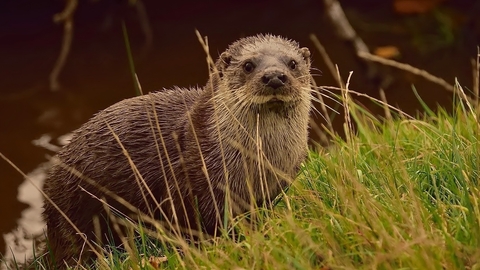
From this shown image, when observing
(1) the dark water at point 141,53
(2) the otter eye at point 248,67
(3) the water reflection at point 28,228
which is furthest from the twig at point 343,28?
(2) the otter eye at point 248,67

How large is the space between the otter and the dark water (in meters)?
1.57

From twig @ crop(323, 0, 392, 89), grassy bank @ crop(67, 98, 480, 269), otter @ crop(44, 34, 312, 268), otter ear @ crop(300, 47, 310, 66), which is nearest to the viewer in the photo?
grassy bank @ crop(67, 98, 480, 269)

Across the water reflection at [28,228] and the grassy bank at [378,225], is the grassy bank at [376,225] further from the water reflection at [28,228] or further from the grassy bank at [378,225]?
the water reflection at [28,228]

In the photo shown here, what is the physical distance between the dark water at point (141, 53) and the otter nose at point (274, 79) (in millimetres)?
2533

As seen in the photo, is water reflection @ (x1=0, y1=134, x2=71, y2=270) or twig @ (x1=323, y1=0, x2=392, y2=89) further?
twig @ (x1=323, y1=0, x2=392, y2=89)

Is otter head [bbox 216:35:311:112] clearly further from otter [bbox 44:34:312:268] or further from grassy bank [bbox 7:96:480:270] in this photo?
grassy bank [bbox 7:96:480:270]

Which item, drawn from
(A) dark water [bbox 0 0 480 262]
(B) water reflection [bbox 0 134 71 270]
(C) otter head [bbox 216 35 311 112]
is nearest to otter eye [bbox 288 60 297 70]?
(C) otter head [bbox 216 35 311 112]

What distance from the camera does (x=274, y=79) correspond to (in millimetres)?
3328

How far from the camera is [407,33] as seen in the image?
796 centimetres

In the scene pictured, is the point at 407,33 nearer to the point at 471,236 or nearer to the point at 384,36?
the point at 384,36

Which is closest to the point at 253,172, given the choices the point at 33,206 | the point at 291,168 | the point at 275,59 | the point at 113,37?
the point at 291,168

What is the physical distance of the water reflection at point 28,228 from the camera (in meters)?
4.54

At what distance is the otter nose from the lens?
3330mm

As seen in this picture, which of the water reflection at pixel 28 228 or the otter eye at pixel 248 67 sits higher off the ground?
the otter eye at pixel 248 67
